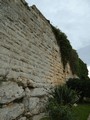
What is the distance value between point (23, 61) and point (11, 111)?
195 cm

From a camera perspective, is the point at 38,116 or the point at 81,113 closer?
the point at 38,116

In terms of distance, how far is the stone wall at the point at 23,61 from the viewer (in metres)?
6.96

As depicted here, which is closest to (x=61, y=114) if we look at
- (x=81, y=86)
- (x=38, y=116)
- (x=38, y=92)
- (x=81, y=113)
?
(x=38, y=116)

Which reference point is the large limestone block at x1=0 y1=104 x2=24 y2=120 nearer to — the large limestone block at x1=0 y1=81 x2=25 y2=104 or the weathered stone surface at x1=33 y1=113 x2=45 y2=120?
the large limestone block at x1=0 y1=81 x2=25 y2=104

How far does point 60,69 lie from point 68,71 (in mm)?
2451

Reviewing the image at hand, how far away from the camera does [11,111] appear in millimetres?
6918

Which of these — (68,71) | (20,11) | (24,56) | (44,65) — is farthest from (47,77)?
(68,71)

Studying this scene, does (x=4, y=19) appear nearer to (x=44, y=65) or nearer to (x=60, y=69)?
(x=44, y=65)

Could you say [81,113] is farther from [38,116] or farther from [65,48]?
[65,48]

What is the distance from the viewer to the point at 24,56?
335 inches

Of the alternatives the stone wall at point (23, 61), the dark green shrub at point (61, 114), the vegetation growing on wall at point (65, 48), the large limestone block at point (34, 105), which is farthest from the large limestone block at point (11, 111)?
the vegetation growing on wall at point (65, 48)

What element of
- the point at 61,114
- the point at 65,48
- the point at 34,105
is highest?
the point at 65,48

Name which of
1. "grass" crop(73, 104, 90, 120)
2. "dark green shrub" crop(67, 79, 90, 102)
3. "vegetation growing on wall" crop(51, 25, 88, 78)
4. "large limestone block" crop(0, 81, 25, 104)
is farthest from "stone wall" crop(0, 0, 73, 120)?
"dark green shrub" crop(67, 79, 90, 102)

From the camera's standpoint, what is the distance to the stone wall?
6.96m
